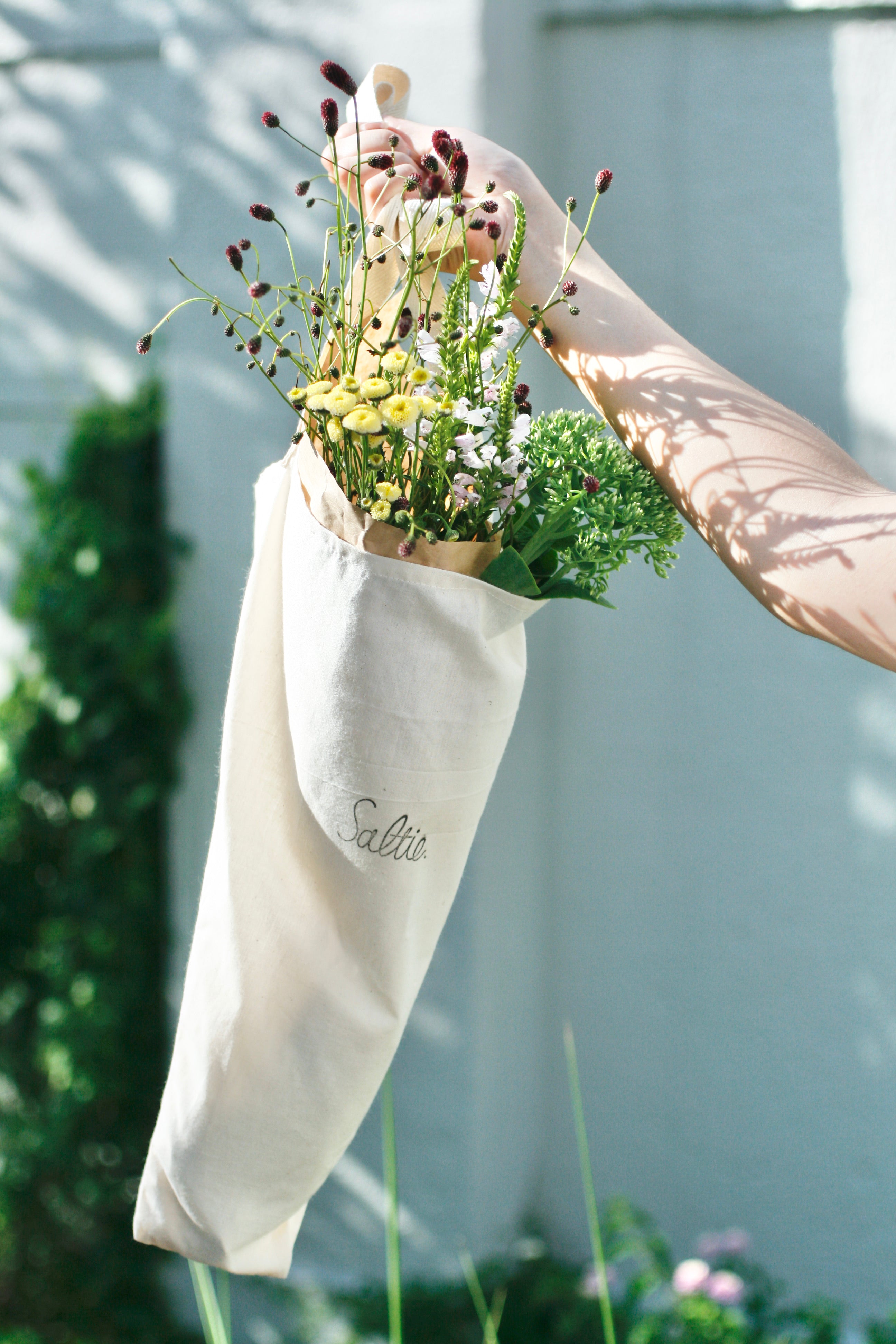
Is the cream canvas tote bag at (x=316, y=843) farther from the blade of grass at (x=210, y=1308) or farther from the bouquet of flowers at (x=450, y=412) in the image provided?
the blade of grass at (x=210, y=1308)

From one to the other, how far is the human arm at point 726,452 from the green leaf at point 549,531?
0.09 meters

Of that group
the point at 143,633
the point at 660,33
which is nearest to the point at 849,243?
the point at 660,33

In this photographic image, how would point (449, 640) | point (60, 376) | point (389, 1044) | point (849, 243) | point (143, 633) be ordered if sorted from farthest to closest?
point (60, 376) < point (143, 633) < point (849, 243) < point (389, 1044) < point (449, 640)

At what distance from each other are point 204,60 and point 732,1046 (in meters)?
2.67

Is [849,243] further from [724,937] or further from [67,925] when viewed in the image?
[67,925]

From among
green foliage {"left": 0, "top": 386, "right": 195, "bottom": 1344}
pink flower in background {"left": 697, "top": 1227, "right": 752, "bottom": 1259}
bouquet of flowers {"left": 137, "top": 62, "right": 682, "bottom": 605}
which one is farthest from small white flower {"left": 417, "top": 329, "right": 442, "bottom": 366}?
pink flower in background {"left": 697, "top": 1227, "right": 752, "bottom": 1259}

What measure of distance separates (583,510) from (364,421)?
216 mm

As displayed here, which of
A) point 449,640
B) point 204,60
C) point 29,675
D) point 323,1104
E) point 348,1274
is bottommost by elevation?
point 348,1274

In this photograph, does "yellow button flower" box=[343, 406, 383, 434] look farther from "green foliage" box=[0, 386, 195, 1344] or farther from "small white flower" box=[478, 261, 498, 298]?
"green foliage" box=[0, 386, 195, 1344]

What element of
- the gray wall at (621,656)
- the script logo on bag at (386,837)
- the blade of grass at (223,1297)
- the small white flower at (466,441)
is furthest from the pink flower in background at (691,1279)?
the small white flower at (466,441)

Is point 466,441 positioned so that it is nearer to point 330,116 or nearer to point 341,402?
point 341,402

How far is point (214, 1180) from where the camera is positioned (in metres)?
1.11

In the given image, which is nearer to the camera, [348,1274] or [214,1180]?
[214,1180]

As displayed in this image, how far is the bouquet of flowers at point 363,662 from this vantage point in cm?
93
